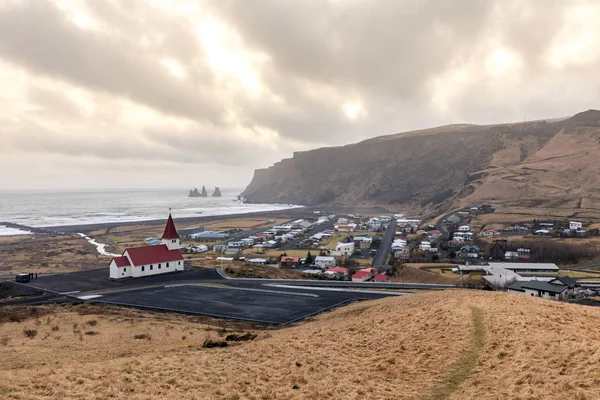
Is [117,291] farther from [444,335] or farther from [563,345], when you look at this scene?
[563,345]

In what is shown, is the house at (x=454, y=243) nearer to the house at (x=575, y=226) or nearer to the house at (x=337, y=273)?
the house at (x=575, y=226)

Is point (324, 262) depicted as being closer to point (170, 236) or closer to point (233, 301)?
point (170, 236)

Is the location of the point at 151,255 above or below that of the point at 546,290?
above

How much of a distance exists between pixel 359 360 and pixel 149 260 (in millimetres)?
40139

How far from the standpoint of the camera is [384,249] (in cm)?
10344

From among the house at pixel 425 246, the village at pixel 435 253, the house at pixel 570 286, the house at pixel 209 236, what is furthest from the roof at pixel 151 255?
the house at pixel 209 236

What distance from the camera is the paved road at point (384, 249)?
87375 millimetres

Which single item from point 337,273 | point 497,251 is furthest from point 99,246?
point 497,251

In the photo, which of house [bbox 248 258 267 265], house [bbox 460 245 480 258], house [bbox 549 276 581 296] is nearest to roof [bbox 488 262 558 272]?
house [bbox 460 245 480 258]

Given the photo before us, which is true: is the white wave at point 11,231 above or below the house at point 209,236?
above

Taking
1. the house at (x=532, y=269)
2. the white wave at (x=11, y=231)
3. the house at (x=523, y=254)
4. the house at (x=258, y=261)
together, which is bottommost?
the house at (x=532, y=269)

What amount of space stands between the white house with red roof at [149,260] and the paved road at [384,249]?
1859 inches

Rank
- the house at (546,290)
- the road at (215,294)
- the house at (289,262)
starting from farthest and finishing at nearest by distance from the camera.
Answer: the house at (289,262)
the house at (546,290)
the road at (215,294)

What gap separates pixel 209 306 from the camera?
34.8 m
